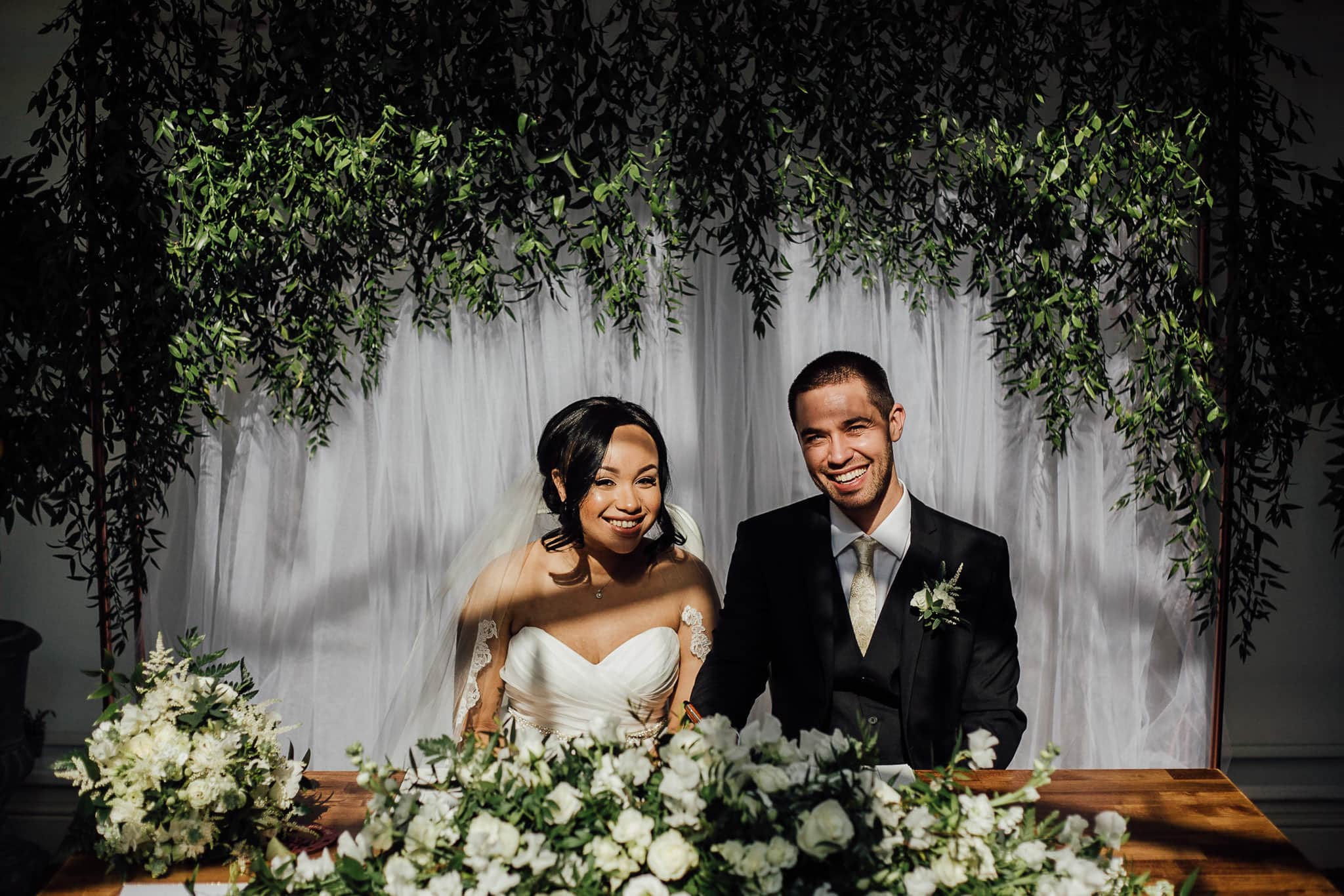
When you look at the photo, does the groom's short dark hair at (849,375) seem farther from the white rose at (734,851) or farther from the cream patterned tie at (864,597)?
the white rose at (734,851)

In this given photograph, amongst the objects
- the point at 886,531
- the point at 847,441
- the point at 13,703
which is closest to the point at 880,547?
the point at 886,531

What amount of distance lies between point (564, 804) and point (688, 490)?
2.27 meters

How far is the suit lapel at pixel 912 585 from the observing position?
2615 millimetres

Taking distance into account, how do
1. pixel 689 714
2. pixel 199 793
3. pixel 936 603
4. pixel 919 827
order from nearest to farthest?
pixel 919 827, pixel 199 793, pixel 689 714, pixel 936 603

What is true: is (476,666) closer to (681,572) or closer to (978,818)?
(681,572)

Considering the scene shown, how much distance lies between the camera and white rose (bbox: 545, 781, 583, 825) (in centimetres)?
142

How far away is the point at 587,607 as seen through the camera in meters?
2.88

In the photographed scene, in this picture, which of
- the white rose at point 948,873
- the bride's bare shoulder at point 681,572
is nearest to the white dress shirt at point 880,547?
the bride's bare shoulder at point 681,572

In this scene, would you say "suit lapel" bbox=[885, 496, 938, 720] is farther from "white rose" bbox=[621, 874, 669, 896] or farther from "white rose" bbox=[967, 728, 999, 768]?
"white rose" bbox=[621, 874, 669, 896]

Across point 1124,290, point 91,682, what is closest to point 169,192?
point 91,682

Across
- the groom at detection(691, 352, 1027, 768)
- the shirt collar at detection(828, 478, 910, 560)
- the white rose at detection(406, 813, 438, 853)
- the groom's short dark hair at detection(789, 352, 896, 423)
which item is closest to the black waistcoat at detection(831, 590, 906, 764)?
the groom at detection(691, 352, 1027, 768)

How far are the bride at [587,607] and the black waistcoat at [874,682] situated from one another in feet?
1.29

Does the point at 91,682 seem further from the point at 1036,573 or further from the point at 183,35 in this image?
the point at 1036,573

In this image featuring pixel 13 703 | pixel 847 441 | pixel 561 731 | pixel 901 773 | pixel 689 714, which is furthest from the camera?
pixel 13 703
